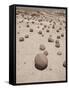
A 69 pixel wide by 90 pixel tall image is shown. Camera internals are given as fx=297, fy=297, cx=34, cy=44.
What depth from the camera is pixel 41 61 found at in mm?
2623

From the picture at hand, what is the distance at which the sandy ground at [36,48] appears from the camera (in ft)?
8.30

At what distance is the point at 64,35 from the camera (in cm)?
271

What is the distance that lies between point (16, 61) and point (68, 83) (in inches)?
21.5

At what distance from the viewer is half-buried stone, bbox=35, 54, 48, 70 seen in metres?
2.60

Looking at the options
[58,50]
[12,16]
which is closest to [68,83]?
[58,50]

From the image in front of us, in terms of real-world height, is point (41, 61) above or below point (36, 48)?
below

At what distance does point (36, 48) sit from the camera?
2.60 metres

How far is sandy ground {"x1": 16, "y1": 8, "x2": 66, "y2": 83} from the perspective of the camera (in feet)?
8.30

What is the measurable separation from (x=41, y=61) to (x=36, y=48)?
0.41 ft

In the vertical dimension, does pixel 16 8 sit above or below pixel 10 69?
above

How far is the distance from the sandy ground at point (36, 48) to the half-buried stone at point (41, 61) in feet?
0.09

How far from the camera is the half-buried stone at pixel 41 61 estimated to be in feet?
8.52

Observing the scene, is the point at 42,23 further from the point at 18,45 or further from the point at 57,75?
the point at 57,75

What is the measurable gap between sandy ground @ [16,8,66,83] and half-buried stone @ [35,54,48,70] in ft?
0.09
